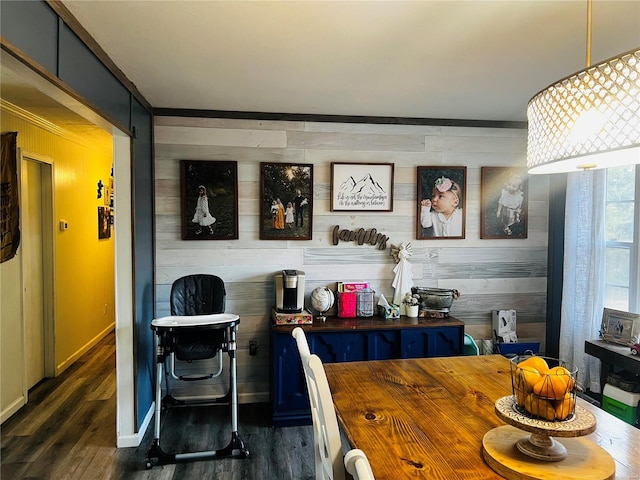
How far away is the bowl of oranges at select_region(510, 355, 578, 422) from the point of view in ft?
3.85

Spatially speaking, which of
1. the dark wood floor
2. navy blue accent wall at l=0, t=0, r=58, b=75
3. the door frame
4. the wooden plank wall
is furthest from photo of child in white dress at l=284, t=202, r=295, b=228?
the door frame

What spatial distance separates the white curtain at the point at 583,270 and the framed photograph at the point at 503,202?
434 millimetres

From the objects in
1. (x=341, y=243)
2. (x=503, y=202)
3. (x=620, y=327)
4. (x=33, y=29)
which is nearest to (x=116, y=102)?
(x=33, y=29)

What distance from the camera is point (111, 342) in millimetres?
5449

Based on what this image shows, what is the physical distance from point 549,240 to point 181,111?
131 inches

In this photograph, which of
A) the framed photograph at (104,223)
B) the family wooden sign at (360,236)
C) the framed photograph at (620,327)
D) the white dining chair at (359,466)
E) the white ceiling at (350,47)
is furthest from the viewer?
the framed photograph at (104,223)

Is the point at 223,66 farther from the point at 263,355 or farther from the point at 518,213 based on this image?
the point at 518,213

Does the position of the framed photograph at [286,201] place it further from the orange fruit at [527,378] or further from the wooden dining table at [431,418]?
the orange fruit at [527,378]

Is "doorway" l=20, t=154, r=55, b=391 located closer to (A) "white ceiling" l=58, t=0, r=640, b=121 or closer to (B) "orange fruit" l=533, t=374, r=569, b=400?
(A) "white ceiling" l=58, t=0, r=640, b=121

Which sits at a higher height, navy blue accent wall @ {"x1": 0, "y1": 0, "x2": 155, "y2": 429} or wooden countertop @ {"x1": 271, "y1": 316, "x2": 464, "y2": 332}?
navy blue accent wall @ {"x1": 0, "y1": 0, "x2": 155, "y2": 429}

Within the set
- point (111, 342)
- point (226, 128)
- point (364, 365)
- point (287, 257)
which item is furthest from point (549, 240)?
point (111, 342)

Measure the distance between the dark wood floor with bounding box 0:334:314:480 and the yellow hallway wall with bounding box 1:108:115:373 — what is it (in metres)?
0.68

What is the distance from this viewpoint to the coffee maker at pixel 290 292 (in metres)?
3.32

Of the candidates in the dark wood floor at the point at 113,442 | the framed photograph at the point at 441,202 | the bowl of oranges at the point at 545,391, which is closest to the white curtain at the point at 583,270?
the framed photograph at the point at 441,202
